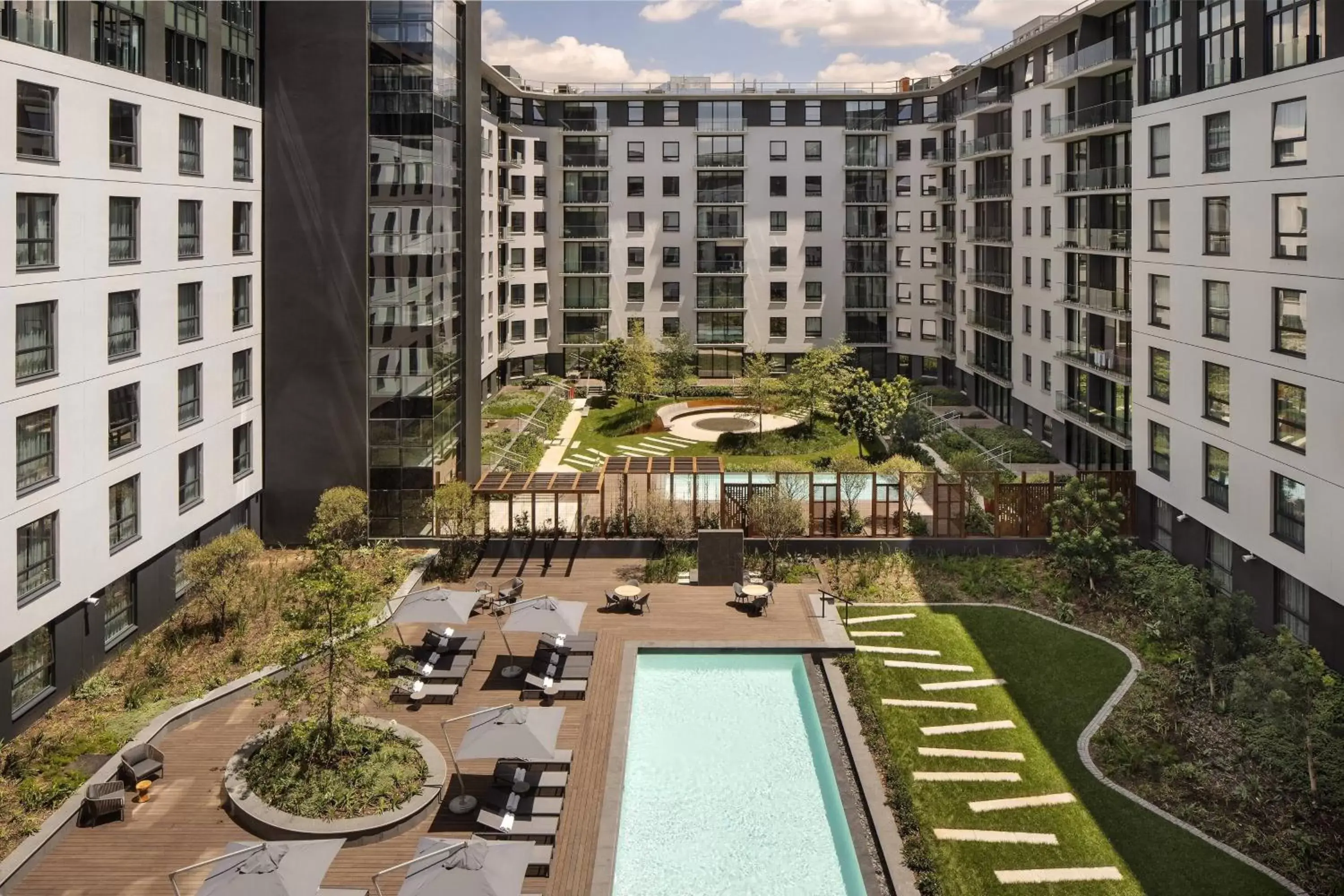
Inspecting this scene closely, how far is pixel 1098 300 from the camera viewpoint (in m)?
37.9

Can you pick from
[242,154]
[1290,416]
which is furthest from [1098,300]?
[242,154]

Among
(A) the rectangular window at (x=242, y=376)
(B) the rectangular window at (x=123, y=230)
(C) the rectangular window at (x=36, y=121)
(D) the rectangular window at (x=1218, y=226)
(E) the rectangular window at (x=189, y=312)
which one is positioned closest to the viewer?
(C) the rectangular window at (x=36, y=121)

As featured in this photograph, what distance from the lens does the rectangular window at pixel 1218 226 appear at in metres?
25.8

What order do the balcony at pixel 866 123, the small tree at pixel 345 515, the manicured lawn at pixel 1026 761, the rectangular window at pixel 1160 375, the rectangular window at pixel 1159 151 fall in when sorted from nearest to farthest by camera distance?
1. the manicured lawn at pixel 1026 761
2. the rectangular window at pixel 1159 151
3. the rectangular window at pixel 1160 375
4. the small tree at pixel 345 515
5. the balcony at pixel 866 123

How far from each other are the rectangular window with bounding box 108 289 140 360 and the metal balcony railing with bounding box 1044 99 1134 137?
2938cm

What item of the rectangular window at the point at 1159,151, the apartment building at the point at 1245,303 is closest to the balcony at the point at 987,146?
the apartment building at the point at 1245,303

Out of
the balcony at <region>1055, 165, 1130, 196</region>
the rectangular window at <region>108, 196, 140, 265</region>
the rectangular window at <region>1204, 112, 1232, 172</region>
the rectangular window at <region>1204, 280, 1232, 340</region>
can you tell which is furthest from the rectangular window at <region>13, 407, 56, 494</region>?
the balcony at <region>1055, 165, 1130, 196</region>

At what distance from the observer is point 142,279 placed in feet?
82.1

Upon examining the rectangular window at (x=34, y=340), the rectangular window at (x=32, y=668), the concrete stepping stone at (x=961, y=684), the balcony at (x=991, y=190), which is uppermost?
the balcony at (x=991, y=190)

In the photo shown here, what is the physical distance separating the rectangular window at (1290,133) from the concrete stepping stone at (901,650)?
41.6ft

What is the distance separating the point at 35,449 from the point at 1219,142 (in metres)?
26.9

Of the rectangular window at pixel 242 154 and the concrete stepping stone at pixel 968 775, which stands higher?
the rectangular window at pixel 242 154

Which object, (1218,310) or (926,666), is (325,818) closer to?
(926,666)

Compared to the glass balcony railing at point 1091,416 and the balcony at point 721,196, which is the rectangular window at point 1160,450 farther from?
the balcony at point 721,196
